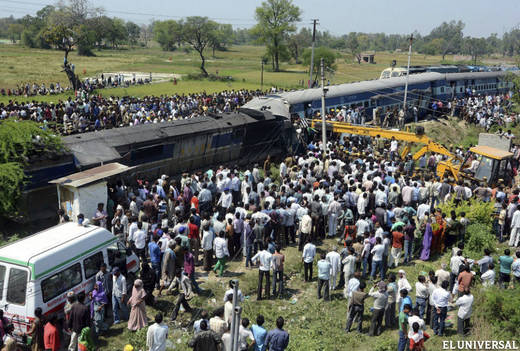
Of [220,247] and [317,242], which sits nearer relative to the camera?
[220,247]

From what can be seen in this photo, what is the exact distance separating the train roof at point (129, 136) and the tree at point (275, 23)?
5970 centimetres

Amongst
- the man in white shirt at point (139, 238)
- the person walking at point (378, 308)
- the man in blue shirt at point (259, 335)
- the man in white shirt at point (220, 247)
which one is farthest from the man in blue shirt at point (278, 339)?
the man in white shirt at point (139, 238)

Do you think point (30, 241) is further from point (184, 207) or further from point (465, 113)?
point (465, 113)

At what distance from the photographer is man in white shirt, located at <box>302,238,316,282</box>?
1187 centimetres

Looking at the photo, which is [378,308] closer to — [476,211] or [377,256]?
[377,256]

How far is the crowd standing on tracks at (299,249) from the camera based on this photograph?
29.8 feet

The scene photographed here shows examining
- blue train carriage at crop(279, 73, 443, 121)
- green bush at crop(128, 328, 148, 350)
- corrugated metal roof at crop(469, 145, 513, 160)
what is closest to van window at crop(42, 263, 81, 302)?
green bush at crop(128, 328, 148, 350)

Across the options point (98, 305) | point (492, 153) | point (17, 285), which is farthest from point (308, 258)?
point (492, 153)

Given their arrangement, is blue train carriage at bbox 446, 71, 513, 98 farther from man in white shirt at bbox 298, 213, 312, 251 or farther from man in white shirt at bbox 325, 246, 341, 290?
man in white shirt at bbox 325, 246, 341, 290

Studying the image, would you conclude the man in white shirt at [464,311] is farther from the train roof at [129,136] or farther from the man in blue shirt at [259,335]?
the train roof at [129,136]

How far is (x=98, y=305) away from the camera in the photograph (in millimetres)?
9773

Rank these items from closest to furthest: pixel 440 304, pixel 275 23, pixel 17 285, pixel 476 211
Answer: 1. pixel 17 285
2. pixel 440 304
3. pixel 476 211
4. pixel 275 23

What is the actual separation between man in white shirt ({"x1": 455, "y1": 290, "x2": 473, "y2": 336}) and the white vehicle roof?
7.97 meters

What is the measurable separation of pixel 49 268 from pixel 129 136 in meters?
9.31
